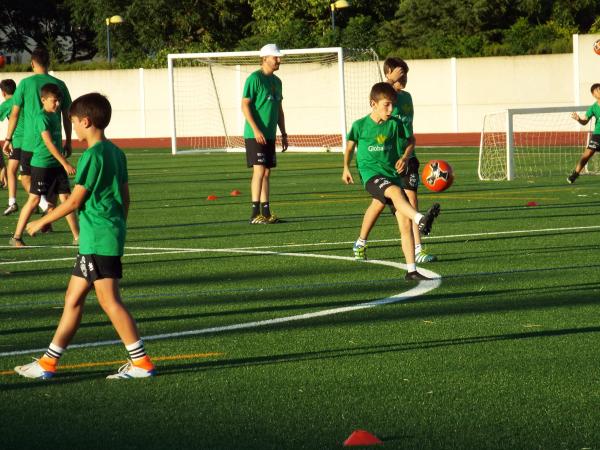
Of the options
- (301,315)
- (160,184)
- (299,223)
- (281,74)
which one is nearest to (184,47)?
(281,74)

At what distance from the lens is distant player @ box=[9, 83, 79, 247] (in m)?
14.0

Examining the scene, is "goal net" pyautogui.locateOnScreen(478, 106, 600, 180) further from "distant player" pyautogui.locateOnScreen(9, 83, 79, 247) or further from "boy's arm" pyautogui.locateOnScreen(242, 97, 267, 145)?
"distant player" pyautogui.locateOnScreen(9, 83, 79, 247)

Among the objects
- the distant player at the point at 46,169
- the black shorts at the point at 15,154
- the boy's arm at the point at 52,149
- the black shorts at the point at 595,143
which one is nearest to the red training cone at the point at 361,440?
the boy's arm at the point at 52,149

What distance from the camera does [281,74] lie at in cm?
4584

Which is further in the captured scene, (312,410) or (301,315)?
(301,315)

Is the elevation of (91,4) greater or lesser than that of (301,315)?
greater

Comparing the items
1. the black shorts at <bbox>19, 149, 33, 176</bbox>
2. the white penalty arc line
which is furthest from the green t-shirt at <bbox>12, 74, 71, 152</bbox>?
the white penalty arc line

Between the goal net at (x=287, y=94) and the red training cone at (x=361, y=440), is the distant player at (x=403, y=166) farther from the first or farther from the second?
the goal net at (x=287, y=94)

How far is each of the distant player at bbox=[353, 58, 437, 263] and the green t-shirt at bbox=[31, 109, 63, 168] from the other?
12.0 ft

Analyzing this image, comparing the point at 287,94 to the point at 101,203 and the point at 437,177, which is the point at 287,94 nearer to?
the point at 437,177

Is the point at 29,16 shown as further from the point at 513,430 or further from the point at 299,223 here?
the point at 513,430

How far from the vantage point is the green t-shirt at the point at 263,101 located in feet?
54.4

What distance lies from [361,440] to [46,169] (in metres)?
9.36

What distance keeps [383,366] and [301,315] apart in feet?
6.14
